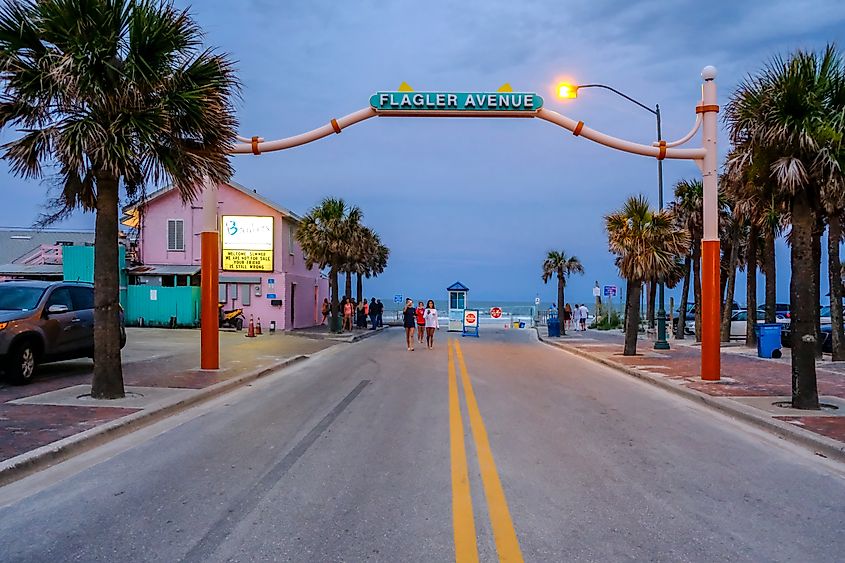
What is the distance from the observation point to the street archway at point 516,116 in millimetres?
15766

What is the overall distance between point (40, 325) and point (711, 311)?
45.0ft

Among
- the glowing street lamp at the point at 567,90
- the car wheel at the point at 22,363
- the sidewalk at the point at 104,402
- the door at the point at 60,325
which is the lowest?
the sidewalk at the point at 104,402

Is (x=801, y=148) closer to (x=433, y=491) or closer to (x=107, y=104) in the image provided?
(x=433, y=491)

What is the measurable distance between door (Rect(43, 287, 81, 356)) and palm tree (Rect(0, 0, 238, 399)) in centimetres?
306

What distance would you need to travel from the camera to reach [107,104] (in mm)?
11242

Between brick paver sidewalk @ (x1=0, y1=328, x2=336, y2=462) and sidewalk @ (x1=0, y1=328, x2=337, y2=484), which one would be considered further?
brick paver sidewalk @ (x1=0, y1=328, x2=336, y2=462)

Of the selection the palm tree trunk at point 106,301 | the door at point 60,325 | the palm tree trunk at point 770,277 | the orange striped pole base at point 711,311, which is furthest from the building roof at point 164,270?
the orange striped pole base at point 711,311

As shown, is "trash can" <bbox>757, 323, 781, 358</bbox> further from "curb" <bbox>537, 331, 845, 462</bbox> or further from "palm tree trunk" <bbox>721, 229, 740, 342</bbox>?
"curb" <bbox>537, 331, 845, 462</bbox>

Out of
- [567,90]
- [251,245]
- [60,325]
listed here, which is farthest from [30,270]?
[567,90]

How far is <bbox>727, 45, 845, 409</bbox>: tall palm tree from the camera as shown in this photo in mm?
11227

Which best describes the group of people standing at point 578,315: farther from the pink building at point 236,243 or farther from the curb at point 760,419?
the curb at point 760,419

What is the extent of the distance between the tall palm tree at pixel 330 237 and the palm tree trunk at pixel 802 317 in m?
26.9

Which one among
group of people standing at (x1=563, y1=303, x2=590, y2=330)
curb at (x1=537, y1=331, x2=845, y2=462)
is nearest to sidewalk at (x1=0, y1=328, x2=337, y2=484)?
curb at (x1=537, y1=331, x2=845, y2=462)

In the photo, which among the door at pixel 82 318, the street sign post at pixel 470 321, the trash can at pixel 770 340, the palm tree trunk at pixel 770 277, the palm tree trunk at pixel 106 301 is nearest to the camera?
the palm tree trunk at pixel 106 301
